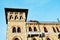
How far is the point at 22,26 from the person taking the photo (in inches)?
1494

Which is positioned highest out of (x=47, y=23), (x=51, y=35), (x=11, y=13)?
(x=11, y=13)

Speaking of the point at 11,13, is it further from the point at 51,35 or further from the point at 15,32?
the point at 51,35

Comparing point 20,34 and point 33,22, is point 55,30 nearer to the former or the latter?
point 33,22

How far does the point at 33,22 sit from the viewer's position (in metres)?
39.2

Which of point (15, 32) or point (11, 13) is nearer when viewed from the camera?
point (15, 32)

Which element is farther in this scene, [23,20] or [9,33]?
[23,20]

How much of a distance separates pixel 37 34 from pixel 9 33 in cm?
635

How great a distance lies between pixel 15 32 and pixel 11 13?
550cm

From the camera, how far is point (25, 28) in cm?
3778

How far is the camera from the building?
36.4 metres

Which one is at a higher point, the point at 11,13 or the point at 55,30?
the point at 11,13

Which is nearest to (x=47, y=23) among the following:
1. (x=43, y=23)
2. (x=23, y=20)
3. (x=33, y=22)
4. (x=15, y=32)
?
(x=43, y=23)

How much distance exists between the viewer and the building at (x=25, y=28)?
36.4m

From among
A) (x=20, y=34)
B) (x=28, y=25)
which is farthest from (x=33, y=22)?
(x=20, y=34)
